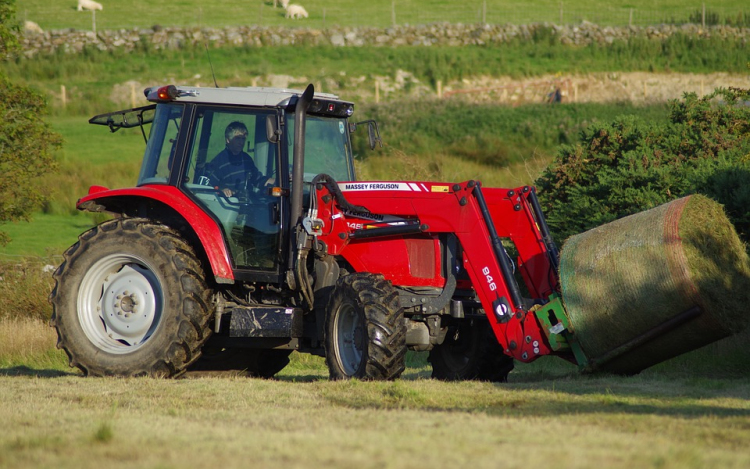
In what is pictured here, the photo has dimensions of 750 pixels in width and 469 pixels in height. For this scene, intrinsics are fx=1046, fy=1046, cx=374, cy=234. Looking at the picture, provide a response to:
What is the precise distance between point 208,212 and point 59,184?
19.0m

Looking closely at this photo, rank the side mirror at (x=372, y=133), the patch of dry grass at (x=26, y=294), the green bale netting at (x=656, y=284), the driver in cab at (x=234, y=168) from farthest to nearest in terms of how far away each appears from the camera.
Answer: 1. the patch of dry grass at (x=26, y=294)
2. the side mirror at (x=372, y=133)
3. the driver in cab at (x=234, y=168)
4. the green bale netting at (x=656, y=284)

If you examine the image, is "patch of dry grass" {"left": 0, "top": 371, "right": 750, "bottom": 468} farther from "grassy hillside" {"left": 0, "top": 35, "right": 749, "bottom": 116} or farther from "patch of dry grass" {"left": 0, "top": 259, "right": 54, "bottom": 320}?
"grassy hillside" {"left": 0, "top": 35, "right": 749, "bottom": 116}

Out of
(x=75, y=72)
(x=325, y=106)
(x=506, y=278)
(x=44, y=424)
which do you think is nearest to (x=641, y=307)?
(x=506, y=278)

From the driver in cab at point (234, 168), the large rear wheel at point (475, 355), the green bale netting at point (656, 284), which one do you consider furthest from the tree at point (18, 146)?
the green bale netting at point (656, 284)

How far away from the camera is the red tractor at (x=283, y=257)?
896 cm

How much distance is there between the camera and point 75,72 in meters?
42.2

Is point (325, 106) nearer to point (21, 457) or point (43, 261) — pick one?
point (21, 457)

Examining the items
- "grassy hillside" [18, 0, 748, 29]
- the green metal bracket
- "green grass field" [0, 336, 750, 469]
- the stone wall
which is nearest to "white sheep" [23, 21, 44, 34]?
the stone wall

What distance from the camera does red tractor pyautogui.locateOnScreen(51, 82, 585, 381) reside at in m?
8.96

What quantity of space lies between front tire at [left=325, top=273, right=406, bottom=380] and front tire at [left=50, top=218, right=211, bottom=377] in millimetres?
1267

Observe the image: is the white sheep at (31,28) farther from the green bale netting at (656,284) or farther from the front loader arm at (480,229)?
the green bale netting at (656,284)

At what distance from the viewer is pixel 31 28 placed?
47.0m

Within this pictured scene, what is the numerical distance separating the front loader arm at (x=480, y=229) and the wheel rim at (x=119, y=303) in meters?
1.74

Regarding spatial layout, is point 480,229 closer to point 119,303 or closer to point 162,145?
point 162,145
